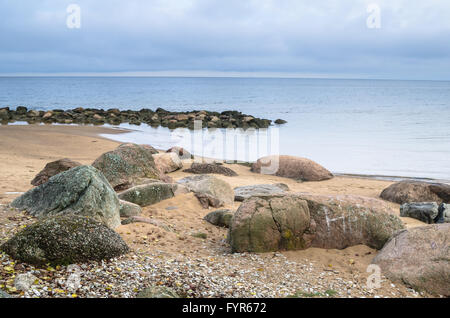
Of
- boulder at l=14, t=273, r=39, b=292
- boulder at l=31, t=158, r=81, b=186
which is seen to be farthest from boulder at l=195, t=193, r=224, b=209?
boulder at l=14, t=273, r=39, b=292

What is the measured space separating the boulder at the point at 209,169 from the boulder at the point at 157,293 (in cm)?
943

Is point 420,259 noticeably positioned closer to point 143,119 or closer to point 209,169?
point 209,169

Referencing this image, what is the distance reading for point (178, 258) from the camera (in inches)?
231

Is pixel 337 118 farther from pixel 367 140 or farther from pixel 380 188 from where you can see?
pixel 380 188

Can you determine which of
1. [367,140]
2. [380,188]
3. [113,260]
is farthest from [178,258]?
[367,140]

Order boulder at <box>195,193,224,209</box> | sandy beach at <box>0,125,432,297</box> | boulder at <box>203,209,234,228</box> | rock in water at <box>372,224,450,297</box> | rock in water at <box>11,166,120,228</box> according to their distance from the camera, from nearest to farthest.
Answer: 1. rock in water at <box>372,224,450,297</box>
2. sandy beach at <box>0,125,432,297</box>
3. rock in water at <box>11,166,120,228</box>
4. boulder at <box>203,209,234,228</box>
5. boulder at <box>195,193,224,209</box>

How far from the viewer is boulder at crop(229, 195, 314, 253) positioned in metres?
6.34

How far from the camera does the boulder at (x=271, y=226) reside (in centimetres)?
634

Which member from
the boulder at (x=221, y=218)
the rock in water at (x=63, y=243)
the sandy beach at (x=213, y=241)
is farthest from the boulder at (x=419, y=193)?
the rock in water at (x=63, y=243)

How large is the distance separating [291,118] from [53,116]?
21.2m

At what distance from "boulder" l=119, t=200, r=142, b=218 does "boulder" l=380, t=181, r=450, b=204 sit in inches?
277

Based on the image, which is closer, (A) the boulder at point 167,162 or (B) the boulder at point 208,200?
(B) the boulder at point 208,200

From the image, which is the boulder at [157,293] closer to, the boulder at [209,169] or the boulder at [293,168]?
the boulder at [209,169]

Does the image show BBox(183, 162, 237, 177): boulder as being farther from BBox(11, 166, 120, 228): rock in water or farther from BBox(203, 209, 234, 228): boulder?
BBox(11, 166, 120, 228): rock in water
